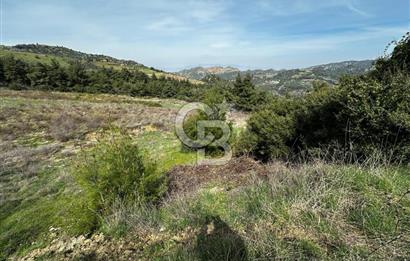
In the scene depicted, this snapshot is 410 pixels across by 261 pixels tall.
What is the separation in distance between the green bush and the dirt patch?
1.98 m

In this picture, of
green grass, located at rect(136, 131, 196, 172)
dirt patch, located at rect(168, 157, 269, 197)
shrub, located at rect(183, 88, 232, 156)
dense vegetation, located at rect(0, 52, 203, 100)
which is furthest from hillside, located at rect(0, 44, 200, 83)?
dirt patch, located at rect(168, 157, 269, 197)

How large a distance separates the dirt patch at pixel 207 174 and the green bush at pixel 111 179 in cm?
198

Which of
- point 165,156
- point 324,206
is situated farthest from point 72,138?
point 324,206

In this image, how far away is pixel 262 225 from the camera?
4.20 metres

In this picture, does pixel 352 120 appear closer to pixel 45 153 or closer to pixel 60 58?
pixel 45 153

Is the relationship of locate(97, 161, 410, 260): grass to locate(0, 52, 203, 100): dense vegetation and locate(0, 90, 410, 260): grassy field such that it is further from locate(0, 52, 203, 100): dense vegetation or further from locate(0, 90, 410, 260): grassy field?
locate(0, 52, 203, 100): dense vegetation

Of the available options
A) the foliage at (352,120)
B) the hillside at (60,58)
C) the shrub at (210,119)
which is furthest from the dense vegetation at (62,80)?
the foliage at (352,120)

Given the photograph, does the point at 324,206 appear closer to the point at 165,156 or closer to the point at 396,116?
the point at 396,116

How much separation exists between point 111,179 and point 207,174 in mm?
4612

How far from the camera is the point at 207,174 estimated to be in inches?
454

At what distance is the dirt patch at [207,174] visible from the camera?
10031 millimetres

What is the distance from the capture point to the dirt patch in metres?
10.0

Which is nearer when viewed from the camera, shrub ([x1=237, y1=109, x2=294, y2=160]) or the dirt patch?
the dirt patch
